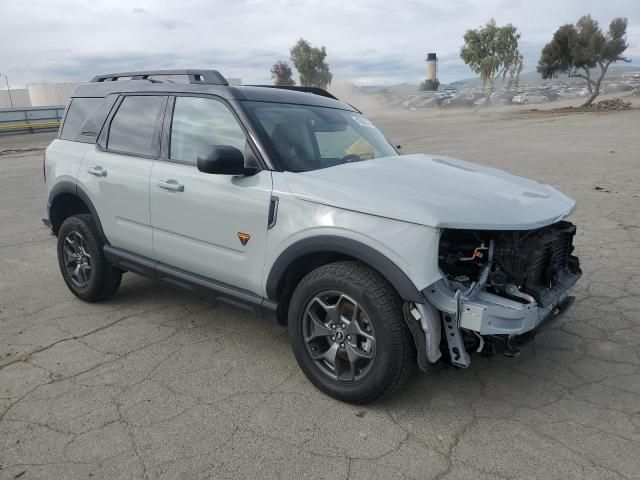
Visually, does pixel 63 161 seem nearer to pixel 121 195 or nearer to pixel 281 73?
pixel 121 195

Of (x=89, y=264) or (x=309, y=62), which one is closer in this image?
(x=89, y=264)

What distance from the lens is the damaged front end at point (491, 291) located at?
270cm

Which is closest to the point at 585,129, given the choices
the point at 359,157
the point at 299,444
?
the point at 359,157

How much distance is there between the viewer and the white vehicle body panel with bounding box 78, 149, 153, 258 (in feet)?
13.0

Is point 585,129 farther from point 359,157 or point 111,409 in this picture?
point 111,409

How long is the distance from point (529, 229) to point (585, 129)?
2077 centimetres

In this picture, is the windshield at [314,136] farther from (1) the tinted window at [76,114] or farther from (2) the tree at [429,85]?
(2) the tree at [429,85]

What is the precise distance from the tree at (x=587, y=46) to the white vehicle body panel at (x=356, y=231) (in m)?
34.2

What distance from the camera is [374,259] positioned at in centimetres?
280

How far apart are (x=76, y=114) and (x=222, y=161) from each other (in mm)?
2423

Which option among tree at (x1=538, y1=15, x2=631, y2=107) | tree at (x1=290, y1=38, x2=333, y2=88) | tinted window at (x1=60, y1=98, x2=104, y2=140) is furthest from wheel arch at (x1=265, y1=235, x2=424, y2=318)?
tree at (x1=290, y1=38, x2=333, y2=88)

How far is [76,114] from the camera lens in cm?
478

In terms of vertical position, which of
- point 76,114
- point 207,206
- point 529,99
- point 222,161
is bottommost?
point 529,99

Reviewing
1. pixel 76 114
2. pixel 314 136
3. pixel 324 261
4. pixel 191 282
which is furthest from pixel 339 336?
pixel 76 114
